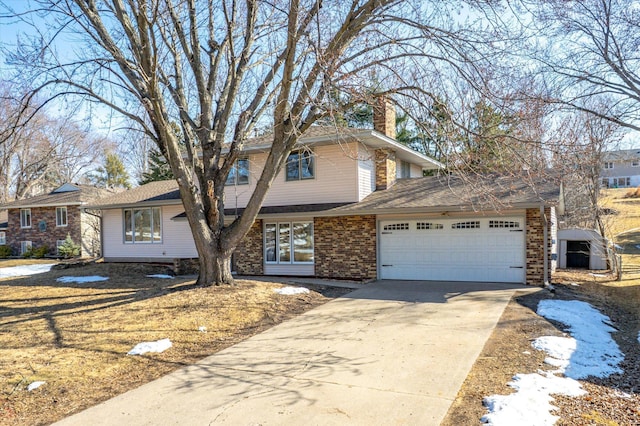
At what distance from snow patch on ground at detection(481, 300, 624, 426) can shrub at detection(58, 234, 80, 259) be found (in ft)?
78.7

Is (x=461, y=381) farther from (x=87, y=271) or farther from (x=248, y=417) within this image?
(x=87, y=271)

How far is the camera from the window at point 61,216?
1018 inches

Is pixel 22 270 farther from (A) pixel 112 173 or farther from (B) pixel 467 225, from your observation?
(A) pixel 112 173

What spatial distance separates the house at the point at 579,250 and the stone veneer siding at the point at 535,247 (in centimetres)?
600

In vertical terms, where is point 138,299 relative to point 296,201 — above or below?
below

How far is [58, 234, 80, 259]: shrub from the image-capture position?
2412 centimetres

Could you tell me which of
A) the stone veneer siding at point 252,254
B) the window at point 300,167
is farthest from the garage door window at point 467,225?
the stone veneer siding at point 252,254

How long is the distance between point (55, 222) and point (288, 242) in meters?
18.3

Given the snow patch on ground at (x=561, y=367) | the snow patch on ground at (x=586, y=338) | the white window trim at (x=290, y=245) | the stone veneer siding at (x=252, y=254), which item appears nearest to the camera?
the snow patch on ground at (x=561, y=367)

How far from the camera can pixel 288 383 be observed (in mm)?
5129

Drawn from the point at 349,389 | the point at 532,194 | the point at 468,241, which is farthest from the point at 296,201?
the point at 349,389

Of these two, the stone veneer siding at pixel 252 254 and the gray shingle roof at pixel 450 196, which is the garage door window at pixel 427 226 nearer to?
the gray shingle roof at pixel 450 196

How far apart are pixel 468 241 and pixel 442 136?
5.09 m

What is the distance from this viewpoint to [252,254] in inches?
607
